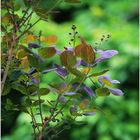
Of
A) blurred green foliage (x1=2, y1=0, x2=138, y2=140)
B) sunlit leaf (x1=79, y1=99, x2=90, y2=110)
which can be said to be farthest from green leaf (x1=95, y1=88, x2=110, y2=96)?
blurred green foliage (x1=2, y1=0, x2=138, y2=140)

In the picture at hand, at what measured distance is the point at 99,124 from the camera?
4.09 m

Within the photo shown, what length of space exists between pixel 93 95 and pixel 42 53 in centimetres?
17

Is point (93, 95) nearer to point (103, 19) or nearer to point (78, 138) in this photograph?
point (78, 138)

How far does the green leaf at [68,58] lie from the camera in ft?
3.39

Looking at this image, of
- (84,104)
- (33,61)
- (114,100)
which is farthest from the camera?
(114,100)

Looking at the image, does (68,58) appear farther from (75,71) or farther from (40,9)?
(40,9)

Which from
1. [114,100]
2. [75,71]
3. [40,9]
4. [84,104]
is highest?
[40,9]

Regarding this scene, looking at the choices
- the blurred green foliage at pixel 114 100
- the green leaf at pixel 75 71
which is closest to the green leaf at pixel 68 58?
the green leaf at pixel 75 71

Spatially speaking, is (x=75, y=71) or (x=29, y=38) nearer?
(x=75, y=71)

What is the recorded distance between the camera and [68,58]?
3.39 ft

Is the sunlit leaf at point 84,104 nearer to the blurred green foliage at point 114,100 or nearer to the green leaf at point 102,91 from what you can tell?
the green leaf at point 102,91

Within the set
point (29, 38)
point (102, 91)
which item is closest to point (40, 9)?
point (29, 38)

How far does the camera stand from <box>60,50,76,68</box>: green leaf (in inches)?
40.6

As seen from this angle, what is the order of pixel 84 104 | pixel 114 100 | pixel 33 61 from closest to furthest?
pixel 33 61 < pixel 84 104 < pixel 114 100
